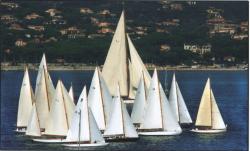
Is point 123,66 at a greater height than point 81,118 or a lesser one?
greater

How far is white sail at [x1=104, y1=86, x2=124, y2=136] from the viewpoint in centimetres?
3566

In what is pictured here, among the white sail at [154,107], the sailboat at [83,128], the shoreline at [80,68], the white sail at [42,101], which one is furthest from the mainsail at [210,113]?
the sailboat at [83,128]

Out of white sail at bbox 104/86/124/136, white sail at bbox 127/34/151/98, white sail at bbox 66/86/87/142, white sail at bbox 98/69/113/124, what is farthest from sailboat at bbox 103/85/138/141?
white sail at bbox 127/34/151/98

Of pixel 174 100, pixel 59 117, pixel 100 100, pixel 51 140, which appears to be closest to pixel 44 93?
pixel 100 100

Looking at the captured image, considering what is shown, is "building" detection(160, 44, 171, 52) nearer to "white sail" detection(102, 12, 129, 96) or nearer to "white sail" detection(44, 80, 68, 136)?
"white sail" detection(44, 80, 68, 136)

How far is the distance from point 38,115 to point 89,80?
9.63ft

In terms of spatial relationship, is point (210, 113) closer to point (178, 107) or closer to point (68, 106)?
point (178, 107)

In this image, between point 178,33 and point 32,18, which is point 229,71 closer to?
point 178,33

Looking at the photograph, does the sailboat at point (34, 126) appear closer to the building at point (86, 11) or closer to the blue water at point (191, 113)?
the blue water at point (191, 113)

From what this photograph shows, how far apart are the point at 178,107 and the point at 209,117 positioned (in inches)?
47.2

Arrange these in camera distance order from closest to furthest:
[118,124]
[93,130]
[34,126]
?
[93,130] → [118,124] → [34,126]

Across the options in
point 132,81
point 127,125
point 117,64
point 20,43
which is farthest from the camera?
point 117,64

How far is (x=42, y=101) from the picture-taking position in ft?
121

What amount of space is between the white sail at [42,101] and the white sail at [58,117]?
796mm
